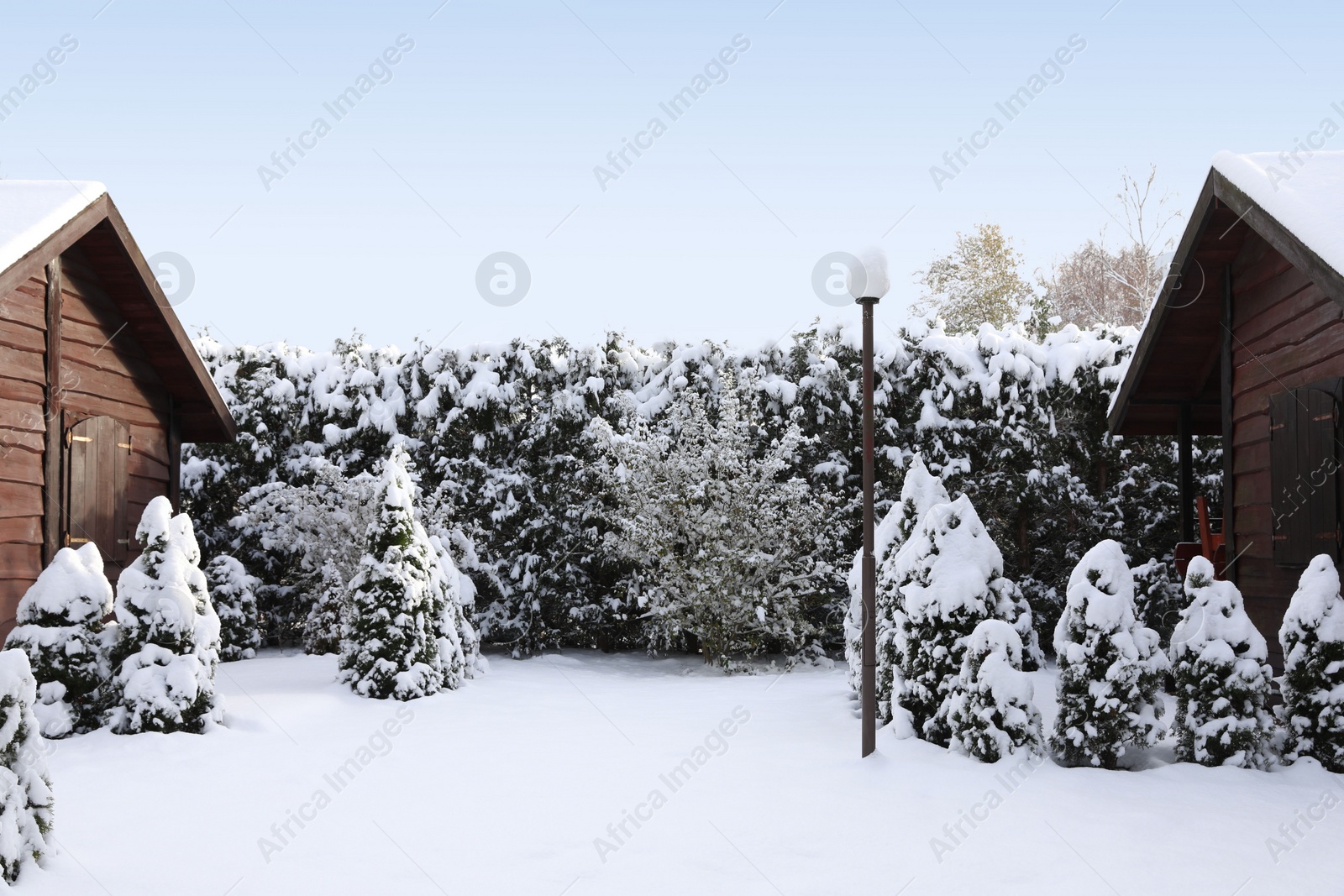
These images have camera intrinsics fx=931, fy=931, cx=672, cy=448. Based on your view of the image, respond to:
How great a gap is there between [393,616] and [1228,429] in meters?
7.70

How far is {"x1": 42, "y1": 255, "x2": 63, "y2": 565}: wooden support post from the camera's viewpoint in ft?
26.8

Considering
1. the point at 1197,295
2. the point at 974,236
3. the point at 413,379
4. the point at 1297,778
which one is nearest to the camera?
the point at 1297,778

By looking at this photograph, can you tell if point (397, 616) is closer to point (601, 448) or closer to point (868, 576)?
point (601, 448)

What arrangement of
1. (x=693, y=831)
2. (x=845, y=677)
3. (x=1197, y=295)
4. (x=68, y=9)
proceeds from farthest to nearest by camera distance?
(x=845, y=677) → (x=1197, y=295) → (x=68, y=9) → (x=693, y=831)

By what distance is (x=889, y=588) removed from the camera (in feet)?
24.2

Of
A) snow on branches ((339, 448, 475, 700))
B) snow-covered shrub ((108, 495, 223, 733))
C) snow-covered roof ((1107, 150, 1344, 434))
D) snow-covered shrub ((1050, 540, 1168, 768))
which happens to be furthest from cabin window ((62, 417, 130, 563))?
snow-covered roof ((1107, 150, 1344, 434))

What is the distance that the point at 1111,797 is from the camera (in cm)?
505

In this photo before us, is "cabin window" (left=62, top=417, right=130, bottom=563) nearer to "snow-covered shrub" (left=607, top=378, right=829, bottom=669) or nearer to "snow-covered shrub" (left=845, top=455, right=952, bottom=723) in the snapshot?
"snow-covered shrub" (left=607, top=378, right=829, bottom=669)

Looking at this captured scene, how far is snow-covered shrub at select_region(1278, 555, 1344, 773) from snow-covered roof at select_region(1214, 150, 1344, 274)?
6.32 ft

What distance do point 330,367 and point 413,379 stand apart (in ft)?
4.05

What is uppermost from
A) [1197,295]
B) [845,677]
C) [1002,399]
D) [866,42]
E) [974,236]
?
[974,236]

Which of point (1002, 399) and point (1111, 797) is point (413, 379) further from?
point (1111, 797)

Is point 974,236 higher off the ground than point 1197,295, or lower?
higher

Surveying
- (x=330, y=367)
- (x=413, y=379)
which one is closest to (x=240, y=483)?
(x=330, y=367)
